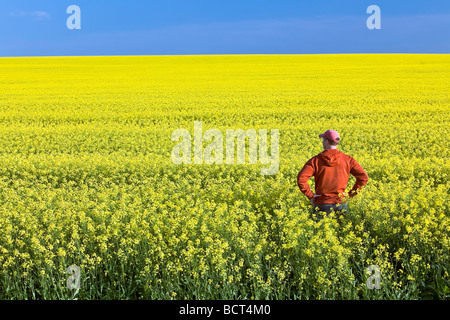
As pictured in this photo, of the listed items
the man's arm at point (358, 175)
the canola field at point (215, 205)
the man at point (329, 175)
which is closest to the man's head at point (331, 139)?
the man at point (329, 175)

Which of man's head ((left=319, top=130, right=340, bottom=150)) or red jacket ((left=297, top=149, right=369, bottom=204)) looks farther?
red jacket ((left=297, top=149, right=369, bottom=204))

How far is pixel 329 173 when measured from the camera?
18.7 ft

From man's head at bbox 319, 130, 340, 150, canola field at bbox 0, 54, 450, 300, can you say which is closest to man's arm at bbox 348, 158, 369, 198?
canola field at bbox 0, 54, 450, 300

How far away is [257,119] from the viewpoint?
1902cm

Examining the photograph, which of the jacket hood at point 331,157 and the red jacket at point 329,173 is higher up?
the jacket hood at point 331,157

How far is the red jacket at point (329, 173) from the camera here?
565 cm

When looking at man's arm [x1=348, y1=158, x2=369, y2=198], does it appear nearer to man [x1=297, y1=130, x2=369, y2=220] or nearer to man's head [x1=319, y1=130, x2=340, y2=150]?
man [x1=297, y1=130, x2=369, y2=220]

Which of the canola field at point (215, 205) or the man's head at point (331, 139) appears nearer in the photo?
the canola field at point (215, 205)


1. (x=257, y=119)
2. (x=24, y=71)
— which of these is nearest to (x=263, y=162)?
(x=257, y=119)

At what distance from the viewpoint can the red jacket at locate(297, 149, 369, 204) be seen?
565 cm

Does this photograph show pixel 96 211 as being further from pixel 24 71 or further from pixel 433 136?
pixel 24 71

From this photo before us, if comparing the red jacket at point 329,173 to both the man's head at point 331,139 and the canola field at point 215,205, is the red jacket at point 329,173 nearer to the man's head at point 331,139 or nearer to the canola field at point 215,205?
the man's head at point 331,139

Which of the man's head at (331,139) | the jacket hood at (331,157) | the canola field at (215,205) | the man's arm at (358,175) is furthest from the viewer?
the man's arm at (358,175)

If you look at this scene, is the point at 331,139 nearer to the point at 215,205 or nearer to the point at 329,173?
the point at 329,173
